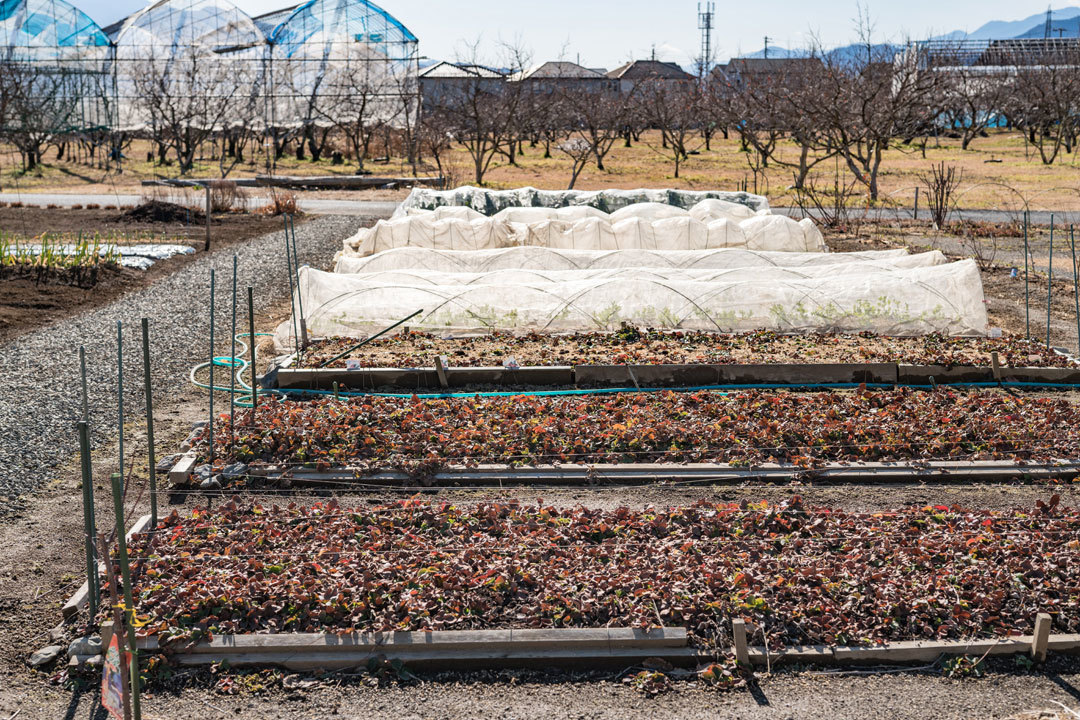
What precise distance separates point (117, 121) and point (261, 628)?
32769mm

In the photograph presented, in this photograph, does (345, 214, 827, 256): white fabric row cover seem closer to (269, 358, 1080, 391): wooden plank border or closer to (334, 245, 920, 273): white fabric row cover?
(334, 245, 920, 273): white fabric row cover

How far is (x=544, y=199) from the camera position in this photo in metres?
16.1

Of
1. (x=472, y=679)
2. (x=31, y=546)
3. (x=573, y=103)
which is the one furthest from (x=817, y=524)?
(x=573, y=103)

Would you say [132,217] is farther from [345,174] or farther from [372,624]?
[372,624]

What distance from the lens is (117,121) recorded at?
107 ft

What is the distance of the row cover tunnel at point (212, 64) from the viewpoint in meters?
33.5

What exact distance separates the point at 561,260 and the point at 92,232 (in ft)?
31.1

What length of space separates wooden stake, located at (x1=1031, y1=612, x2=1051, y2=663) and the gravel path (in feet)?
17.5

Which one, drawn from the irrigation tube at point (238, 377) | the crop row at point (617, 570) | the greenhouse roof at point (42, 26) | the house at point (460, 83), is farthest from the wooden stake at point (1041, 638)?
the greenhouse roof at point (42, 26)

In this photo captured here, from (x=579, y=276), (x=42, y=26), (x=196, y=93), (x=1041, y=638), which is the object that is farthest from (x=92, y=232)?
(x=42, y=26)

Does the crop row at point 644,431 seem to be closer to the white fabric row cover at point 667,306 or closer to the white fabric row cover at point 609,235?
the white fabric row cover at point 667,306

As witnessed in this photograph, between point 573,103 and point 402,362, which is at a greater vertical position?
point 573,103

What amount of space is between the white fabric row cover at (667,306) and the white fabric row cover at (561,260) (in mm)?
1979

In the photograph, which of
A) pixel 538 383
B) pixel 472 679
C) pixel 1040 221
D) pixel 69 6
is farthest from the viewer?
pixel 69 6
